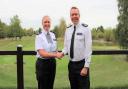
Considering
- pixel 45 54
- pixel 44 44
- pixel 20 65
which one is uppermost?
pixel 44 44

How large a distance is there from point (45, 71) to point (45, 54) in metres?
0.31

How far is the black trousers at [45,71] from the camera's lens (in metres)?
6.21

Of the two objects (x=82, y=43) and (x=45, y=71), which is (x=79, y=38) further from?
(x=45, y=71)

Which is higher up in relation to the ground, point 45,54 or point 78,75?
point 45,54

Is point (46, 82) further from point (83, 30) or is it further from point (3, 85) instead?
point (3, 85)

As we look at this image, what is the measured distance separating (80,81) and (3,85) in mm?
4277

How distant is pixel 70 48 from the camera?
595 centimetres

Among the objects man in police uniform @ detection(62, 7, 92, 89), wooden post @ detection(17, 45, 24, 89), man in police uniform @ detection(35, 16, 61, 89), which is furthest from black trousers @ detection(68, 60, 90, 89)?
wooden post @ detection(17, 45, 24, 89)

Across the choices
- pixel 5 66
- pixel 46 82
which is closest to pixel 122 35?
pixel 5 66

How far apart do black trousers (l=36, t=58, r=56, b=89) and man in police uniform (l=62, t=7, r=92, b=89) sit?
36 cm

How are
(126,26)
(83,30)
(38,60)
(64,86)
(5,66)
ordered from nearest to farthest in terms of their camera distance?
(83,30) < (38,60) < (64,86) < (5,66) < (126,26)

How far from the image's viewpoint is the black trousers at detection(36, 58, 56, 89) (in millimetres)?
6215

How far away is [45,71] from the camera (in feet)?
20.5

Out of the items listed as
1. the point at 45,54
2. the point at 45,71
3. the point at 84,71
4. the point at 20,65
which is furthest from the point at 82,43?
the point at 20,65
